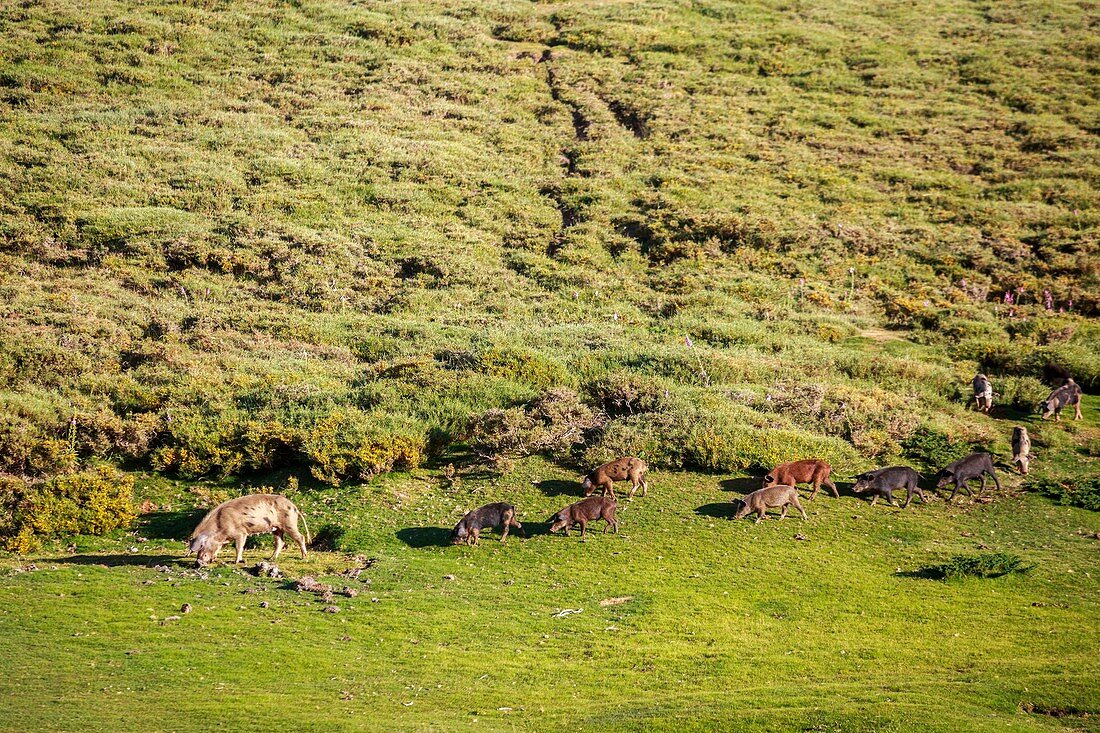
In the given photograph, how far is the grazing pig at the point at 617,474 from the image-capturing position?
1711 cm

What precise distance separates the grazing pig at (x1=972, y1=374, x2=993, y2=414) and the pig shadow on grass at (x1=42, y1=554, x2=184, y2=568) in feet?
62.9

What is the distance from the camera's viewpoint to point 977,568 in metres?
13.9

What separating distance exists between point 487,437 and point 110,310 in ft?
50.4

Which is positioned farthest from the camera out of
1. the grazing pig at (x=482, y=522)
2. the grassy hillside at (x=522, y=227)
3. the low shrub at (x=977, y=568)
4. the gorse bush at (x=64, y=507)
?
the grassy hillside at (x=522, y=227)

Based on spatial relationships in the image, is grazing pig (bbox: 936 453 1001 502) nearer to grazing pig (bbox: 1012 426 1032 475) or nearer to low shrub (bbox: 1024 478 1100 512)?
low shrub (bbox: 1024 478 1100 512)

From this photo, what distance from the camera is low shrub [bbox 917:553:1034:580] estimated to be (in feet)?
45.6

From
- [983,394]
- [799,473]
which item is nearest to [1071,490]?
[983,394]

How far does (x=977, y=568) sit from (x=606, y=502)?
247 inches

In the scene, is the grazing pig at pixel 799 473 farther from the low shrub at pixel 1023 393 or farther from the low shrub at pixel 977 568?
the low shrub at pixel 1023 393

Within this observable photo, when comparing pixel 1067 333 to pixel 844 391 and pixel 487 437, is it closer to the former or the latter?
pixel 844 391

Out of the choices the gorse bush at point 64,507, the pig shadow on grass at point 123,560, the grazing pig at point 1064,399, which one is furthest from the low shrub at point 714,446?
the gorse bush at point 64,507

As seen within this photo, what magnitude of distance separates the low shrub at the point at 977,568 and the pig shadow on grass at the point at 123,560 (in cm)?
1235

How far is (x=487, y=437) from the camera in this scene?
19.1m

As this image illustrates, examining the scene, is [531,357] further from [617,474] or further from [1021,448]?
[1021,448]
